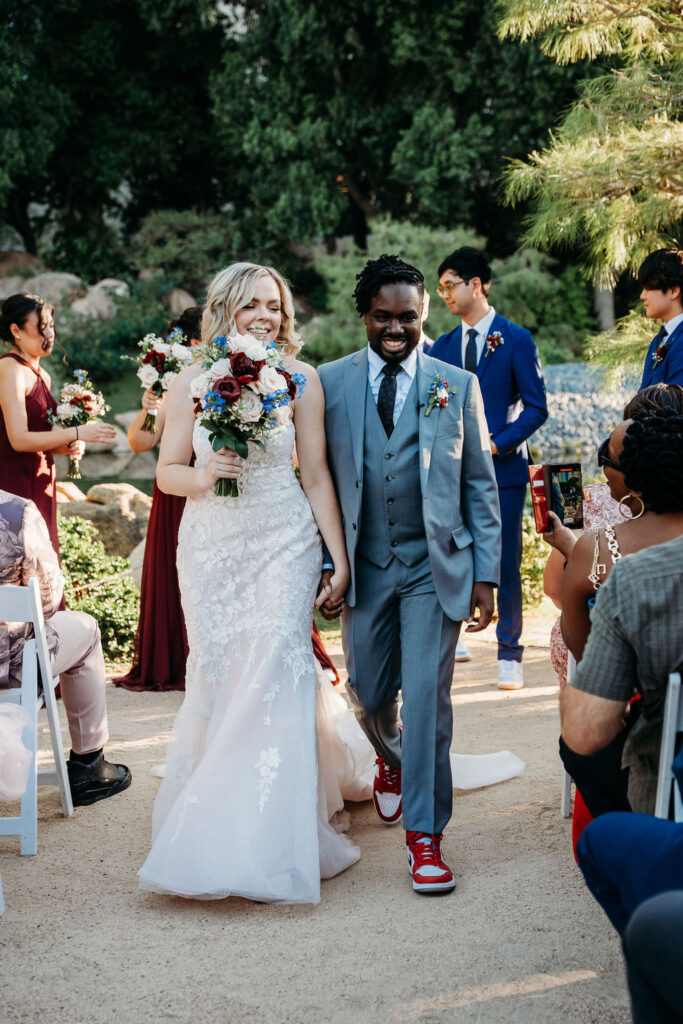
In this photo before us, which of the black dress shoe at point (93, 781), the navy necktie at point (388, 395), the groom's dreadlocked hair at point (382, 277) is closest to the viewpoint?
the groom's dreadlocked hair at point (382, 277)

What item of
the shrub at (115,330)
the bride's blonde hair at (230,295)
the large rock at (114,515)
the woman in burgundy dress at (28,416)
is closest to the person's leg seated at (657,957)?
the bride's blonde hair at (230,295)

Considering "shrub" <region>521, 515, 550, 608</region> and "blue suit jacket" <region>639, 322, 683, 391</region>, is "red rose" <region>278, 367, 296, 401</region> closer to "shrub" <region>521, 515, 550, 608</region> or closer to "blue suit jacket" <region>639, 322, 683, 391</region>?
"blue suit jacket" <region>639, 322, 683, 391</region>

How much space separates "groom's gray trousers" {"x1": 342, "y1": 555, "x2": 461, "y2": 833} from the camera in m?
3.41

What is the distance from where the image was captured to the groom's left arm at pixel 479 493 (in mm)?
3537

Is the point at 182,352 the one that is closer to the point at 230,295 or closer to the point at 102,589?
the point at 102,589

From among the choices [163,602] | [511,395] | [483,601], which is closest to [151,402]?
[163,602]

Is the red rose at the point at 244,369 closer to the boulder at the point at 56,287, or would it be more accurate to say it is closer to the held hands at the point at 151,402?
the held hands at the point at 151,402

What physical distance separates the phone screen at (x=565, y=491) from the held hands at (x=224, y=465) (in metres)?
1.06

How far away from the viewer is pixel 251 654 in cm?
354

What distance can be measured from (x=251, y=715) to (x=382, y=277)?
1578 millimetres

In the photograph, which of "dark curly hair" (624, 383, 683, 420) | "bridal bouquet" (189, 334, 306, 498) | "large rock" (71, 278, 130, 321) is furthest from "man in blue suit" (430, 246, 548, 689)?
"large rock" (71, 278, 130, 321)

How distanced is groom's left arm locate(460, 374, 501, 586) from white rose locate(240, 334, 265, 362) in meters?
0.75

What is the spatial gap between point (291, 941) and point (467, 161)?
18.1m

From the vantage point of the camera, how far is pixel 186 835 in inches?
130
